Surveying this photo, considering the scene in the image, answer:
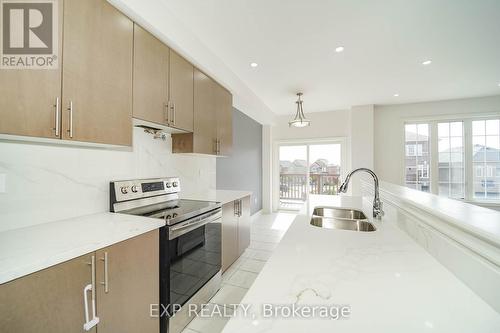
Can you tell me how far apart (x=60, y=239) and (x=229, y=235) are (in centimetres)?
156

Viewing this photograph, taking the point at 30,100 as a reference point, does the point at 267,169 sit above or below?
below

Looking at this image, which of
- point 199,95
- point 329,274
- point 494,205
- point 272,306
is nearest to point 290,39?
point 199,95

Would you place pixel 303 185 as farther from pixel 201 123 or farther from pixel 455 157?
pixel 201 123

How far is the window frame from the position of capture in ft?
13.2

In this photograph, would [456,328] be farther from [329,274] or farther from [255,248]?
[255,248]

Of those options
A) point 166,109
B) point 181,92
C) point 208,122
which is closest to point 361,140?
point 208,122

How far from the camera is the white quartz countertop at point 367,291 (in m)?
0.50

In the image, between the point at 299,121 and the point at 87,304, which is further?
the point at 299,121

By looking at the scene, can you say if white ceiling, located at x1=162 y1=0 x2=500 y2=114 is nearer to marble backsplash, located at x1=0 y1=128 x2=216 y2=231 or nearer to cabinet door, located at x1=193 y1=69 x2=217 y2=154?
cabinet door, located at x1=193 y1=69 x2=217 y2=154

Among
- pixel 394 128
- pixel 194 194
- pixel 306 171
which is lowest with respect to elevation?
pixel 194 194

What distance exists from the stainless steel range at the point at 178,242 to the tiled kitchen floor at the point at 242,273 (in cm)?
11

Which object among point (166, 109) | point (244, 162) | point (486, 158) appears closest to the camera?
point (166, 109)

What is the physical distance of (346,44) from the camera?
227 cm

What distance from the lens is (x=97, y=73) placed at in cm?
125
